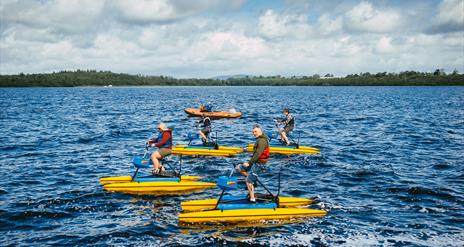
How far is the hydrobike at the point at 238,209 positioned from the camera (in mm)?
13914

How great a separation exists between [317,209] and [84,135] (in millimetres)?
26173

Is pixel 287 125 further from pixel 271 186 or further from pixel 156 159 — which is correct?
pixel 156 159

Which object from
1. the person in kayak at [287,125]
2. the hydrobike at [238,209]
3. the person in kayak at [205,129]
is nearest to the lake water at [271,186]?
the hydrobike at [238,209]

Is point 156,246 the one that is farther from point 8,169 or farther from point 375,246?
point 8,169

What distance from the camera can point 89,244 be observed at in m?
12.2

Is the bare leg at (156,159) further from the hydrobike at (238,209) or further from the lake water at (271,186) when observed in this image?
A: the hydrobike at (238,209)

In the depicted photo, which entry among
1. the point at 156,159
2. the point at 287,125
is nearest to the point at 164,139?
the point at 156,159

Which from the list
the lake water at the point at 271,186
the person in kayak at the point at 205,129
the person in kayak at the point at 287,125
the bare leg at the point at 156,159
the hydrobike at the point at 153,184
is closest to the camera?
the lake water at the point at 271,186

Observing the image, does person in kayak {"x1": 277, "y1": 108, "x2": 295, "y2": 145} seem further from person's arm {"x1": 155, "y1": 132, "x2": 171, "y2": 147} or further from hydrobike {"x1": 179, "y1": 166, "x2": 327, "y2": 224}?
hydrobike {"x1": 179, "y1": 166, "x2": 327, "y2": 224}

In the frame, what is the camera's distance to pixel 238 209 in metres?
14.2

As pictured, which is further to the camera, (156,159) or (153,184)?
(156,159)

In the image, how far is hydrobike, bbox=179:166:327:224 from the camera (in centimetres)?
1391

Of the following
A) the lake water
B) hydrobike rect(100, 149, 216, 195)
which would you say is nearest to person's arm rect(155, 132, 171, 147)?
hydrobike rect(100, 149, 216, 195)

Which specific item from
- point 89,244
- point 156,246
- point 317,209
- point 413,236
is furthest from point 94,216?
point 413,236
